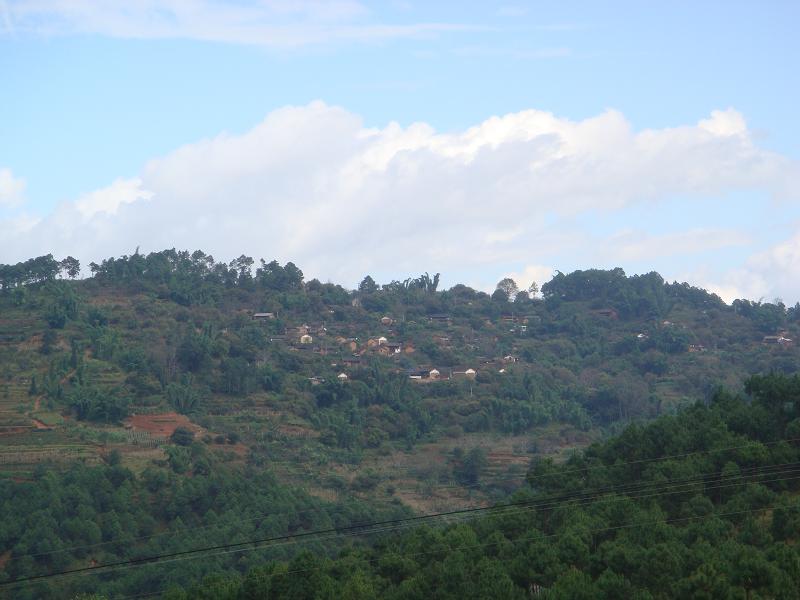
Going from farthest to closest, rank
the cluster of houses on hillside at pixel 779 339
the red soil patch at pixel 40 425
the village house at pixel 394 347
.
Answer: the cluster of houses on hillside at pixel 779 339 < the village house at pixel 394 347 < the red soil patch at pixel 40 425

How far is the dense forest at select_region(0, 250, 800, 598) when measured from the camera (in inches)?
1102

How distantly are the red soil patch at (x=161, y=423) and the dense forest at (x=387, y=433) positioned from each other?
21 centimetres

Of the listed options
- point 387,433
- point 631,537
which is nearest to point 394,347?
point 387,433

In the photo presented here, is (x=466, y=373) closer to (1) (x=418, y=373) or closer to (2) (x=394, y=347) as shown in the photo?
(1) (x=418, y=373)

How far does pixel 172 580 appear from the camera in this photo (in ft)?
120

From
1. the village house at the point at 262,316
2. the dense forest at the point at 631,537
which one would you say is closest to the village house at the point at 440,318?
the village house at the point at 262,316

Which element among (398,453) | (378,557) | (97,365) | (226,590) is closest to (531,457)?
(398,453)

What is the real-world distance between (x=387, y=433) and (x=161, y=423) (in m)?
13.4

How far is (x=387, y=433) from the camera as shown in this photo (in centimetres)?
6525

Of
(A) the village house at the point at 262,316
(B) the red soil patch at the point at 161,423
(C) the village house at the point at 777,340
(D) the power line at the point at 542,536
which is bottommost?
(D) the power line at the point at 542,536

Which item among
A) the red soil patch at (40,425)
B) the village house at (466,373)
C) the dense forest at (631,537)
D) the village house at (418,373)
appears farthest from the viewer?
the village house at (466,373)

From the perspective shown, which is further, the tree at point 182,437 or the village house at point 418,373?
the village house at point 418,373

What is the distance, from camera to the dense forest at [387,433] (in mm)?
28000

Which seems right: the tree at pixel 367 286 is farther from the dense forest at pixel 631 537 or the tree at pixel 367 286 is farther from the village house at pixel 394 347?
the dense forest at pixel 631 537
